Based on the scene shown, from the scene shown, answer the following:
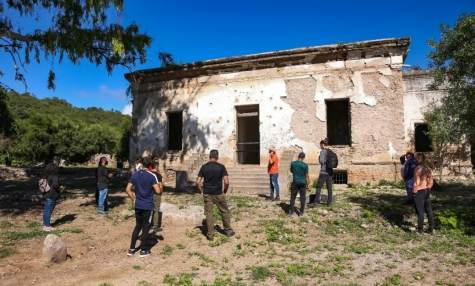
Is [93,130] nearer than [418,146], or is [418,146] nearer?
[418,146]

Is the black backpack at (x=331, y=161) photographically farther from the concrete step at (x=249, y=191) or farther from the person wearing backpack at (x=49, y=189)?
the person wearing backpack at (x=49, y=189)

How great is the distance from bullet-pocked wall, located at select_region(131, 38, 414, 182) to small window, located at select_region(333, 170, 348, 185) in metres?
0.33

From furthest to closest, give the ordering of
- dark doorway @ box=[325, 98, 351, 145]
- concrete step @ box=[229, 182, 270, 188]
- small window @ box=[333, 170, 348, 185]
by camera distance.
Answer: dark doorway @ box=[325, 98, 351, 145] → small window @ box=[333, 170, 348, 185] → concrete step @ box=[229, 182, 270, 188]

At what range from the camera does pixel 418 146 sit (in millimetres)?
17328

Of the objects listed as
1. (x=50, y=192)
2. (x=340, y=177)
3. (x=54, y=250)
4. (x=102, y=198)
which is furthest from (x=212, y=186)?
(x=340, y=177)

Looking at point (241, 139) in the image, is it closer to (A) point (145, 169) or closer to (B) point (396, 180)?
(B) point (396, 180)

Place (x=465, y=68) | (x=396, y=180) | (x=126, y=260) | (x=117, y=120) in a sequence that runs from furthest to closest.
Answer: (x=117, y=120)
(x=396, y=180)
(x=465, y=68)
(x=126, y=260)

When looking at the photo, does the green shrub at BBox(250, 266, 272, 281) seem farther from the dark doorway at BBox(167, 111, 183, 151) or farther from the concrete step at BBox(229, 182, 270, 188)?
the dark doorway at BBox(167, 111, 183, 151)

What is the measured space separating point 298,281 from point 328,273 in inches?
22.5

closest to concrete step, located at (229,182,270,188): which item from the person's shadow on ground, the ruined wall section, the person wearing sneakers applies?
the ruined wall section

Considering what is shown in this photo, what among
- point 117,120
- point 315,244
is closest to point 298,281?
point 315,244

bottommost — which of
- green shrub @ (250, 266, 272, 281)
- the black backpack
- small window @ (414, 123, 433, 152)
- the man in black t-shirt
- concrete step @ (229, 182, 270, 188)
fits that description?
green shrub @ (250, 266, 272, 281)

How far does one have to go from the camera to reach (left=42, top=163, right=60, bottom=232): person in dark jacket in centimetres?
825

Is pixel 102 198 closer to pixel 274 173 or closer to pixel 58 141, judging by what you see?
pixel 274 173
